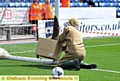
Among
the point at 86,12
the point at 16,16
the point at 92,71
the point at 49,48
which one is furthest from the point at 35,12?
the point at 92,71

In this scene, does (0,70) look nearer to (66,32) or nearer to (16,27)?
(66,32)

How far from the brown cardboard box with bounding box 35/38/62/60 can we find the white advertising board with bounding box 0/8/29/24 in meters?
8.98

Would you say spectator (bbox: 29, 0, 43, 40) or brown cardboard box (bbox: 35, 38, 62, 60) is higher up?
brown cardboard box (bbox: 35, 38, 62, 60)

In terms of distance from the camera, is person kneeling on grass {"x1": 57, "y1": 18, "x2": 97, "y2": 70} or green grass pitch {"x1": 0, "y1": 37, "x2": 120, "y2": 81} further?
person kneeling on grass {"x1": 57, "y1": 18, "x2": 97, "y2": 70}

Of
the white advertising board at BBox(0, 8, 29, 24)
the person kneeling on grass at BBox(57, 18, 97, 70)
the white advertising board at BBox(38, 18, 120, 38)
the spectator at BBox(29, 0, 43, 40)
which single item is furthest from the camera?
the white advertising board at BBox(38, 18, 120, 38)

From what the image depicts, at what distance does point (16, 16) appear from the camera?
22.4 m

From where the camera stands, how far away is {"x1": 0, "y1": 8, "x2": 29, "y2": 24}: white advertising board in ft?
72.5

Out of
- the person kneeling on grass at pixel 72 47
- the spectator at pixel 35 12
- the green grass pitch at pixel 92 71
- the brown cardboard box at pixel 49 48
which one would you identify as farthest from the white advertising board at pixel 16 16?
the person kneeling on grass at pixel 72 47

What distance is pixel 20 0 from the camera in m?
25.4

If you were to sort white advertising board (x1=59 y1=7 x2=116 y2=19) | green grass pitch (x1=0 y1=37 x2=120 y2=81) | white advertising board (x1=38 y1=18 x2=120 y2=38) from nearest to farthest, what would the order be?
green grass pitch (x1=0 y1=37 x2=120 y2=81) → white advertising board (x1=38 y1=18 x2=120 y2=38) → white advertising board (x1=59 y1=7 x2=116 y2=19)

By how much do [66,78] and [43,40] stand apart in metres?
3.94

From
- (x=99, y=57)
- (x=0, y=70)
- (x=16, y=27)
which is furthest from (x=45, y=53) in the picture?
(x=16, y=27)

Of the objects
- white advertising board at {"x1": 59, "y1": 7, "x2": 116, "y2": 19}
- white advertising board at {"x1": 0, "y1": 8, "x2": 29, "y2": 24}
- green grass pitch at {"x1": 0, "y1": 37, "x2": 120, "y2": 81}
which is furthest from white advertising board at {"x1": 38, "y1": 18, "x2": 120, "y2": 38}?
green grass pitch at {"x1": 0, "y1": 37, "x2": 120, "y2": 81}

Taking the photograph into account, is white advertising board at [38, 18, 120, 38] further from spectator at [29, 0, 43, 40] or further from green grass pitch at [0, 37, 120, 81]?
green grass pitch at [0, 37, 120, 81]
